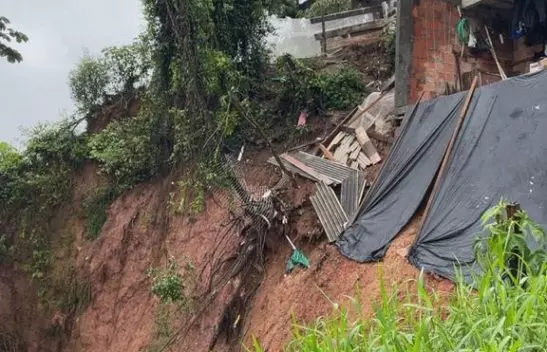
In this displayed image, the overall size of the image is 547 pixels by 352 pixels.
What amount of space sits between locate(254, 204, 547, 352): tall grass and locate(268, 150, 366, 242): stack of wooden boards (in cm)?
393

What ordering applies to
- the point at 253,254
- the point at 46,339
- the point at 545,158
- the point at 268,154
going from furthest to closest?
the point at 46,339 < the point at 268,154 < the point at 253,254 < the point at 545,158

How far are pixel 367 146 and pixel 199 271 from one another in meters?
Result: 3.17

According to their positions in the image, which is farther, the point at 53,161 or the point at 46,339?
the point at 53,161

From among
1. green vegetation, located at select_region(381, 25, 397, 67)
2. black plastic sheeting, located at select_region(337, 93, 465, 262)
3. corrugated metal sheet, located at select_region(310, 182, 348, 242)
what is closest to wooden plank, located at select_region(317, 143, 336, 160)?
corrugated metal sheet, located at select_region(310, 182, 348, 242)

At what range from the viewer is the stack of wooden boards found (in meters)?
7.62

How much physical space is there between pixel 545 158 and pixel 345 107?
4935 mm

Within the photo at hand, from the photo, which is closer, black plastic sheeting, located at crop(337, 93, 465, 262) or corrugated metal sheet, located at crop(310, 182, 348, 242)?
black plastic sheeting, located at crop(337, 93, 465, 262)

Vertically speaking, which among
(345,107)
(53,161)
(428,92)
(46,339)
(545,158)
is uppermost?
(545,158)

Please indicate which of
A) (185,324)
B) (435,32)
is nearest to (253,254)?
(185,324)

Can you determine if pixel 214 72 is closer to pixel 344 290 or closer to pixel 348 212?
pixel 348 212

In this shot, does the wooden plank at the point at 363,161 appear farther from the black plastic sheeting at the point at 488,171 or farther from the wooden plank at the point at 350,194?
the black plastic sheeting at the point at 488,171

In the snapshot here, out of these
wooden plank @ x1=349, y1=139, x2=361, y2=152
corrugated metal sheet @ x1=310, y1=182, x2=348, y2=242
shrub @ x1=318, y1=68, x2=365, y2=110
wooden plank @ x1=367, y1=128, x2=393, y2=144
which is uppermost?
shrub @ x1=318, y1=68, x2=365, y2=110

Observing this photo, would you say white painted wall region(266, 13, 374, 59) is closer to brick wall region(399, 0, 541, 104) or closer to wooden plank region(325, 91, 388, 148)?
wooden plank region(325, 91, 388, 148)

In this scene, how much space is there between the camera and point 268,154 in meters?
9.91
